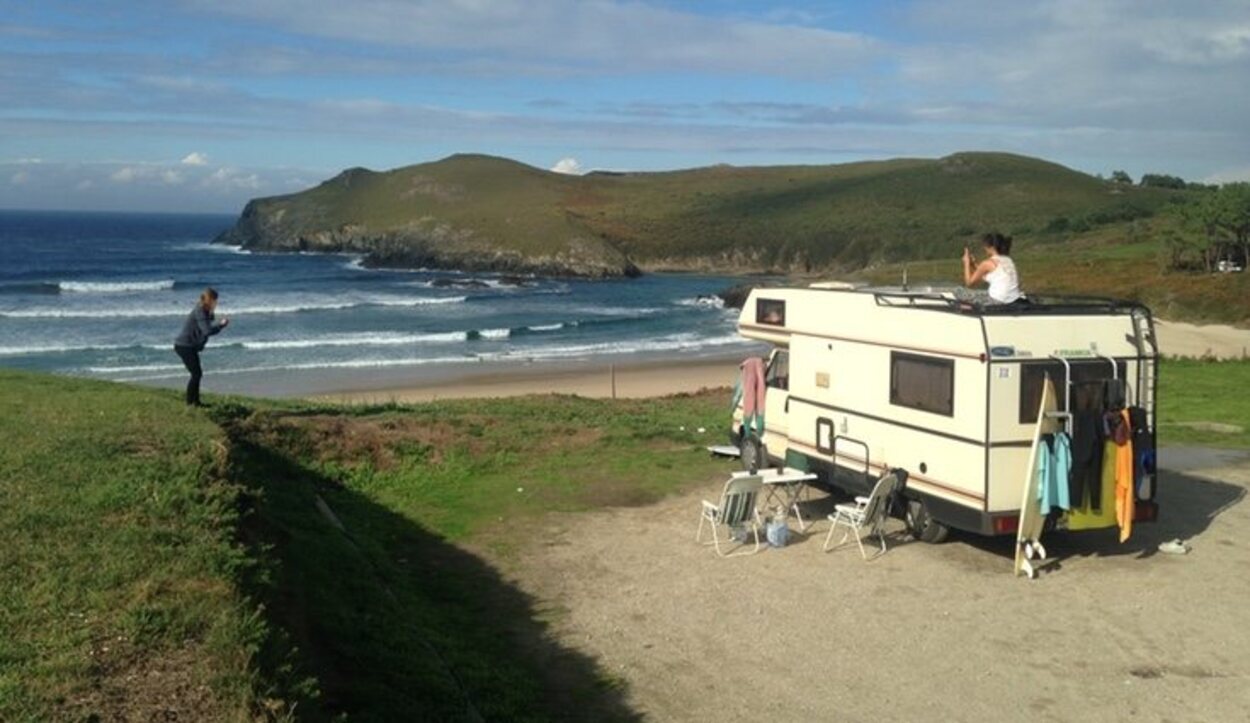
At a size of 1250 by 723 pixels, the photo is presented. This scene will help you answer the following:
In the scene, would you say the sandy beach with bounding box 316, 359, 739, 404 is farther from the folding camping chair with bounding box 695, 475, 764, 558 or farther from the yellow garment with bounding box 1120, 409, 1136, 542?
the yellow garment with bounding box 1120, 409, 1136, 542

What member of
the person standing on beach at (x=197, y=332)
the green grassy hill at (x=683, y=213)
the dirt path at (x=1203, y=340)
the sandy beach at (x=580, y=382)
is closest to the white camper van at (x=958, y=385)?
the person standing on beach at (x=197, y=332)

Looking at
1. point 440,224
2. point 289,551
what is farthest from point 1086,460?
point 440,224

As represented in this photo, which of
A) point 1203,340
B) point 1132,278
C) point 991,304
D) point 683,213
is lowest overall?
point 1203,340

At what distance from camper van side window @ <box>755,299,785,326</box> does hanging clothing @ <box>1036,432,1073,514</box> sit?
14.0ft

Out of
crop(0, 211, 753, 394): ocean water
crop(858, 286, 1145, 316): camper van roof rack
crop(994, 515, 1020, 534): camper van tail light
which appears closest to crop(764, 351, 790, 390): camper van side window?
crop(858, 286, 1145, 316): camper van roof rack

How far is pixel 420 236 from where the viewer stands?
10806cm

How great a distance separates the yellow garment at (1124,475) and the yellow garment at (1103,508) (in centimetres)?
3

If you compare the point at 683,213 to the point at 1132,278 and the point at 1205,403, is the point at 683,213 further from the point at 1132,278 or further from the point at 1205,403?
the point at 1205,403

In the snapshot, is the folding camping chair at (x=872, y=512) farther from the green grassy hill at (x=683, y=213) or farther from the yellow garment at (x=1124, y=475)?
the green grassy hill at (x=683, y=213)

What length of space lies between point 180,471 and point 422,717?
3296 mm

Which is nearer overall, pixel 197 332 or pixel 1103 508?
pixel 1103 508

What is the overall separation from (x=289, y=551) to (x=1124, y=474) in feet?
25.3

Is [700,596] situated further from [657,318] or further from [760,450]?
[657,318]

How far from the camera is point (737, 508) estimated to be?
11953 millimetres
